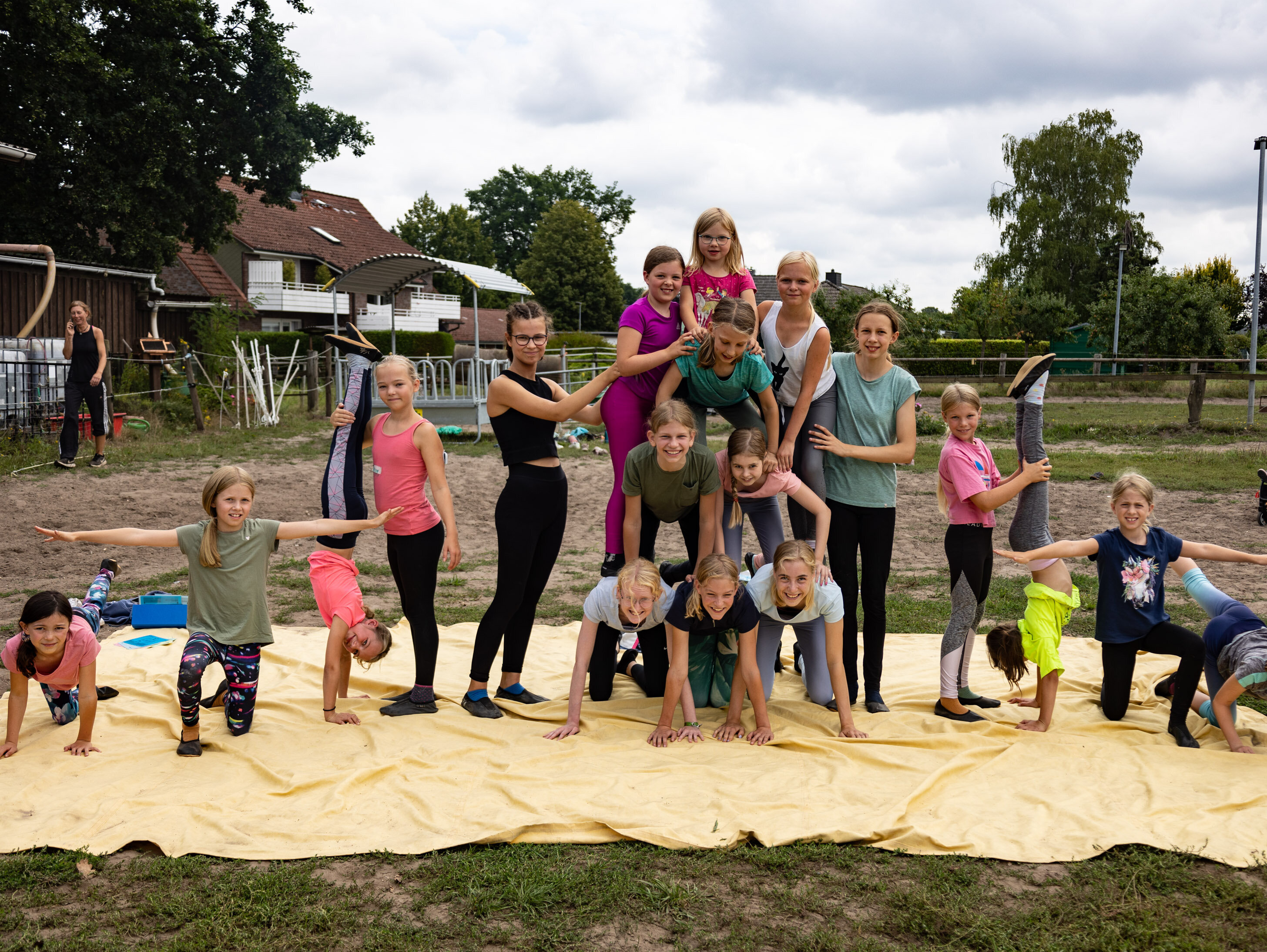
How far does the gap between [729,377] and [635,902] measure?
2324mm

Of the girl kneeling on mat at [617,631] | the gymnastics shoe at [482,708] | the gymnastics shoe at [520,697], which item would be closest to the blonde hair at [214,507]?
the gymnastics shoe at [482,708]

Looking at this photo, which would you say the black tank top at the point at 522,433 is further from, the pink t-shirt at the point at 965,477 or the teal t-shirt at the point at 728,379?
the pink t-shirt at the point at 965,477

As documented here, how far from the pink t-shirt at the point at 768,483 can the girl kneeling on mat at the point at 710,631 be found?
42 centimetres

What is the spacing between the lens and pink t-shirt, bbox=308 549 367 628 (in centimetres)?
459

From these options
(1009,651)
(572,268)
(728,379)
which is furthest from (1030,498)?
(572,268)

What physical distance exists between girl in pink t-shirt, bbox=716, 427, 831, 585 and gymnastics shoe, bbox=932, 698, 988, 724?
2.82ft

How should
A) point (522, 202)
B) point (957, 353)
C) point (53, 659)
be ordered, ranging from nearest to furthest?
point (53, 659)
point (957, 353)
point (522, 202)

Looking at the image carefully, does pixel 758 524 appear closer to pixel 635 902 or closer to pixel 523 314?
pixel 523 314

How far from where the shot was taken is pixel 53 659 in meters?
4.18

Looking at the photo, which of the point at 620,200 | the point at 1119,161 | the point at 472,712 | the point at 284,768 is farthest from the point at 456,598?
the point at 620,200

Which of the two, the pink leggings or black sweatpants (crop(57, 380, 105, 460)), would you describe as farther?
black sweatpants (crop(57, 380, 105, 460))

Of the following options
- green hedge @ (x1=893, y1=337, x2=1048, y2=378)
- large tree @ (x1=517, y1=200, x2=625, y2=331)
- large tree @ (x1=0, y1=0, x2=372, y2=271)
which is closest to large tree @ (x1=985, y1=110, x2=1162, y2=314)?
green hedge @ (x1=893, y1=337, x2=1048, y2=378)

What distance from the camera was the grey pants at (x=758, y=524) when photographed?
15.8ft

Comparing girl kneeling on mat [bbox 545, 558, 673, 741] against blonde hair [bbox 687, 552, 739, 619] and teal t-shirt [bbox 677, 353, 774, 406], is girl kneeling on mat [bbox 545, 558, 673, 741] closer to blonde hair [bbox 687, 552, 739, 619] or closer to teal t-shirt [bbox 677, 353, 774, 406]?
blonde hair [bbox 687, 552, 739, 619]
